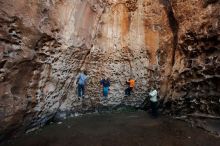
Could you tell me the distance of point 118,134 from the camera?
936 centimetres

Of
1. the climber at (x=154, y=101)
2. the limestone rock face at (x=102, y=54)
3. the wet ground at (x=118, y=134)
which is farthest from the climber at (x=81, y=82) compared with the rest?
the climber at (x=154, y=101)

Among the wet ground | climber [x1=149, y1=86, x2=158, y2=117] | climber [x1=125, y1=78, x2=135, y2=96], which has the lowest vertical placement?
the wet ground

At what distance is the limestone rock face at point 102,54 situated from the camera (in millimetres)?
8328

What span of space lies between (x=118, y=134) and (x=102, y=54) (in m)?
4.48

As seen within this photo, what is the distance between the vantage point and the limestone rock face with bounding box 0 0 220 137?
328 inches

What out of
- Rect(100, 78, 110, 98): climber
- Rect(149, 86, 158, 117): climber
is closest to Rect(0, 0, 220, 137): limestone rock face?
Rect(100, 78, 110, 98): climber

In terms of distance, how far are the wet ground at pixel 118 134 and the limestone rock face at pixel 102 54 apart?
2.20 ft

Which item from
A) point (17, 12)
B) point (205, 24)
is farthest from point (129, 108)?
point (17, 12)

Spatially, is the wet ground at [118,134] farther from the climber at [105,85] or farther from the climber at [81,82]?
the climber at [105,85]

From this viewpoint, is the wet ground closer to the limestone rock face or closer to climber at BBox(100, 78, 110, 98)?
the limestone rock face

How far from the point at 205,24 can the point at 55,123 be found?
307 inches

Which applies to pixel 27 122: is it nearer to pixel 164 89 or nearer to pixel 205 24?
pixel 164 89

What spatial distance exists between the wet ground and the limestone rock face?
67 cm

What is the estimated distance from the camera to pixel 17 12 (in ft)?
26.6
